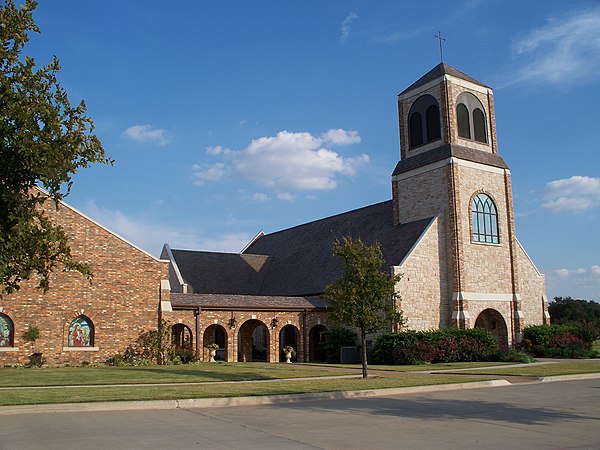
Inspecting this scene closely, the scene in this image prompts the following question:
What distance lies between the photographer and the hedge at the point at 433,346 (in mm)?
29938

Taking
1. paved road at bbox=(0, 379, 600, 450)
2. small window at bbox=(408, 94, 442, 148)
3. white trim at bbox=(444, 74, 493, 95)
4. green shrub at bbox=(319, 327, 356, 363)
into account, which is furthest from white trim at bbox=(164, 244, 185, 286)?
paved road at bbox=(0, 379, 600, 450)

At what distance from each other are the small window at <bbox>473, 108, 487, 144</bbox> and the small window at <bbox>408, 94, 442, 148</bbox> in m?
2.52

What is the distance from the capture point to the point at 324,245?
139 ft

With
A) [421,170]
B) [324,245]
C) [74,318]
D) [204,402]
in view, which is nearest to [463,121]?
[421,170]

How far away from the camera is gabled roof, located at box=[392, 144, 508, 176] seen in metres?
35.1

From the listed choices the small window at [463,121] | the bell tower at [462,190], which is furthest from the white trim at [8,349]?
the small window at [463,121]

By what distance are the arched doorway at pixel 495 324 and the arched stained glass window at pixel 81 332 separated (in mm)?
21258

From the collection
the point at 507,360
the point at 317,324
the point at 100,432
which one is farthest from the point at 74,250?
the point at 507,360

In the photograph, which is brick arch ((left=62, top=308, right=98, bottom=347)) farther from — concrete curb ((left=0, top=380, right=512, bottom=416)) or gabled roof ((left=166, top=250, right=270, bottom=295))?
concrete curb ((left=0, top=380, right=512, bottom=416))

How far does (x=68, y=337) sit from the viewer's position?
27.8 metres

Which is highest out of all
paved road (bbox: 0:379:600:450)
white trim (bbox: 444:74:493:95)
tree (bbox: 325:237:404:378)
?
white trim (bbox: 444:74:493:95)

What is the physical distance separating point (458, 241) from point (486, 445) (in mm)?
25460

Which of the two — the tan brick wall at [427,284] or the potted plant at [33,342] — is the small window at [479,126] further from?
the potted plant at [33,342]

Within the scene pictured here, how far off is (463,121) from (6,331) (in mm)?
26941
